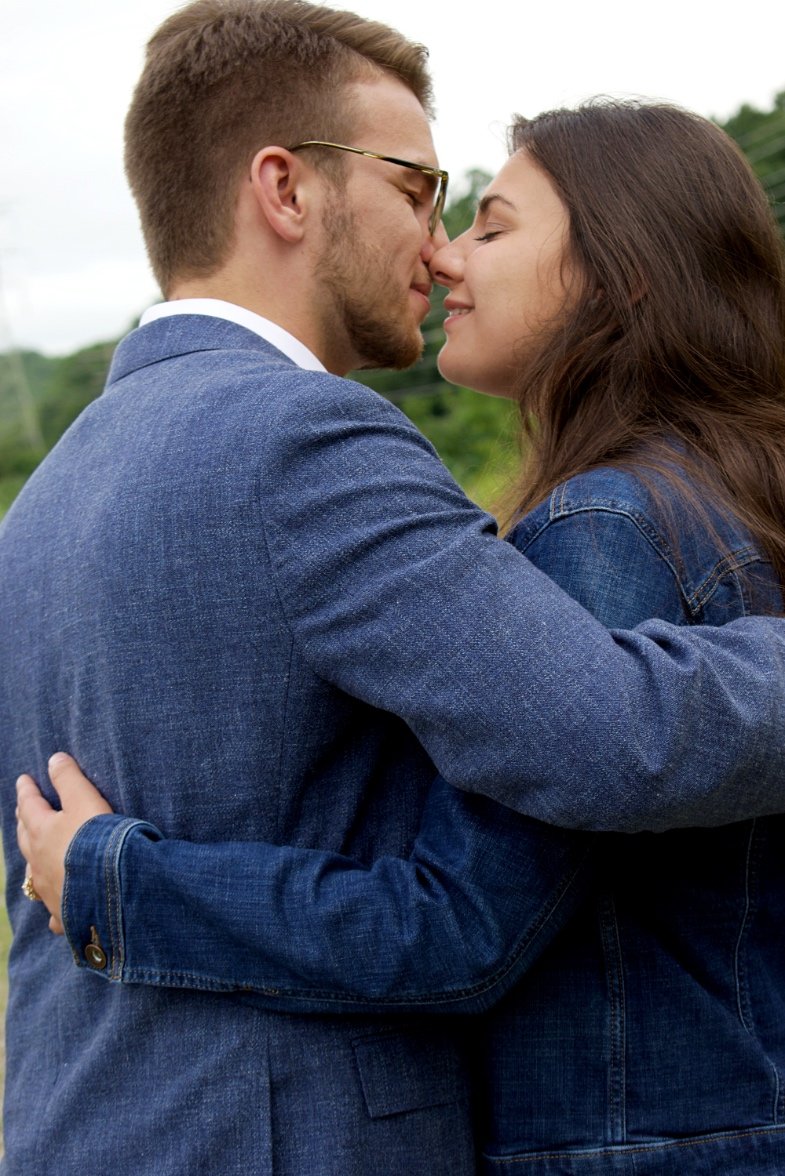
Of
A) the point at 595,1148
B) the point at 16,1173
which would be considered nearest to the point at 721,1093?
the point at 595,1148

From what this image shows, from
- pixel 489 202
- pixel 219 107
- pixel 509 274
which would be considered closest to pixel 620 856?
pixel 509 274

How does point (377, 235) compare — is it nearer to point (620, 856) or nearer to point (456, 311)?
point (456, 311)

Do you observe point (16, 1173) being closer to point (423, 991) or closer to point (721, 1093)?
point (423, 991)

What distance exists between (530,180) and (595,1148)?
159 cm

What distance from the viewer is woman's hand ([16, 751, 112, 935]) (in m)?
1.70

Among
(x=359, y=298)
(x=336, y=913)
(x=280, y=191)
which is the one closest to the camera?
(x=336, y=913)

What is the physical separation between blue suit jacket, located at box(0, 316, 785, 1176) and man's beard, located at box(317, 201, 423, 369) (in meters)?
0.65

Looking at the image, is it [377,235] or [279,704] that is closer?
[279,704]

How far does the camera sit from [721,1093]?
171 centimetres

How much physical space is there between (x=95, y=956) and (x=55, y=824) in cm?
20

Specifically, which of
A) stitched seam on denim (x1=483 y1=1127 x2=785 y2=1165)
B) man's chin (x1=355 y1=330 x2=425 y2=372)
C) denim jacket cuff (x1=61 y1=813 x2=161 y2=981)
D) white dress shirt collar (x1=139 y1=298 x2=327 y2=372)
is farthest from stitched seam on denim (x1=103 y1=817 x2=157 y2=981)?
man's chin (x1=355 y1=330 x2=425 y2=372)

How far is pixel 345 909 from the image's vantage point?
5.11ft

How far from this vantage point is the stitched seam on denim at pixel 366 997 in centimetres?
158

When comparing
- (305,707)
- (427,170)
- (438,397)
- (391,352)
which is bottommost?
(438,397)
